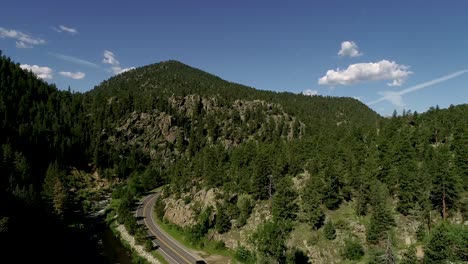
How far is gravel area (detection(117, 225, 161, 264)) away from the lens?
67750 mm

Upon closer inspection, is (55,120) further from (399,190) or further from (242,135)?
(399,190)

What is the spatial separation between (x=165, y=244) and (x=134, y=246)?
7.00m

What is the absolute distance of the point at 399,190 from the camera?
228ft

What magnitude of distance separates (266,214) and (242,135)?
120m

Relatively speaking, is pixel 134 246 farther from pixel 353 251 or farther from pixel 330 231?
pixel 353 251

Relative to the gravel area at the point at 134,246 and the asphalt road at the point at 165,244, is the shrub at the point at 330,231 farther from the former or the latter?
the gravel area at the point at 134,246

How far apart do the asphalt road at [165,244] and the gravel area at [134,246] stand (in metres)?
2.58

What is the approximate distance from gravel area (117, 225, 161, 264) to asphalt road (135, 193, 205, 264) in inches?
101

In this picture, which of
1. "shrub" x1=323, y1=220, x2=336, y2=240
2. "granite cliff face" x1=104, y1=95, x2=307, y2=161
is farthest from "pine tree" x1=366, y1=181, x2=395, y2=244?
"granite cliff face" x1=104, y1=95, x2=307, y2=161

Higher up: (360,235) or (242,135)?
(242,135)

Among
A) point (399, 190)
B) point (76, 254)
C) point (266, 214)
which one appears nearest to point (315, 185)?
point (266, 214)

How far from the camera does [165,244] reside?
244 feet

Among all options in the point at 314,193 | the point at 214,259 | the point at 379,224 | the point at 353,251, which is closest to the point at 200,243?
the point at 214,259

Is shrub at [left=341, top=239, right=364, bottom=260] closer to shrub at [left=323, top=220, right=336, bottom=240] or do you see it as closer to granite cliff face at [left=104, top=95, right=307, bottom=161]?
shrub at [left=323, top=220, right=336, bottom=240]
